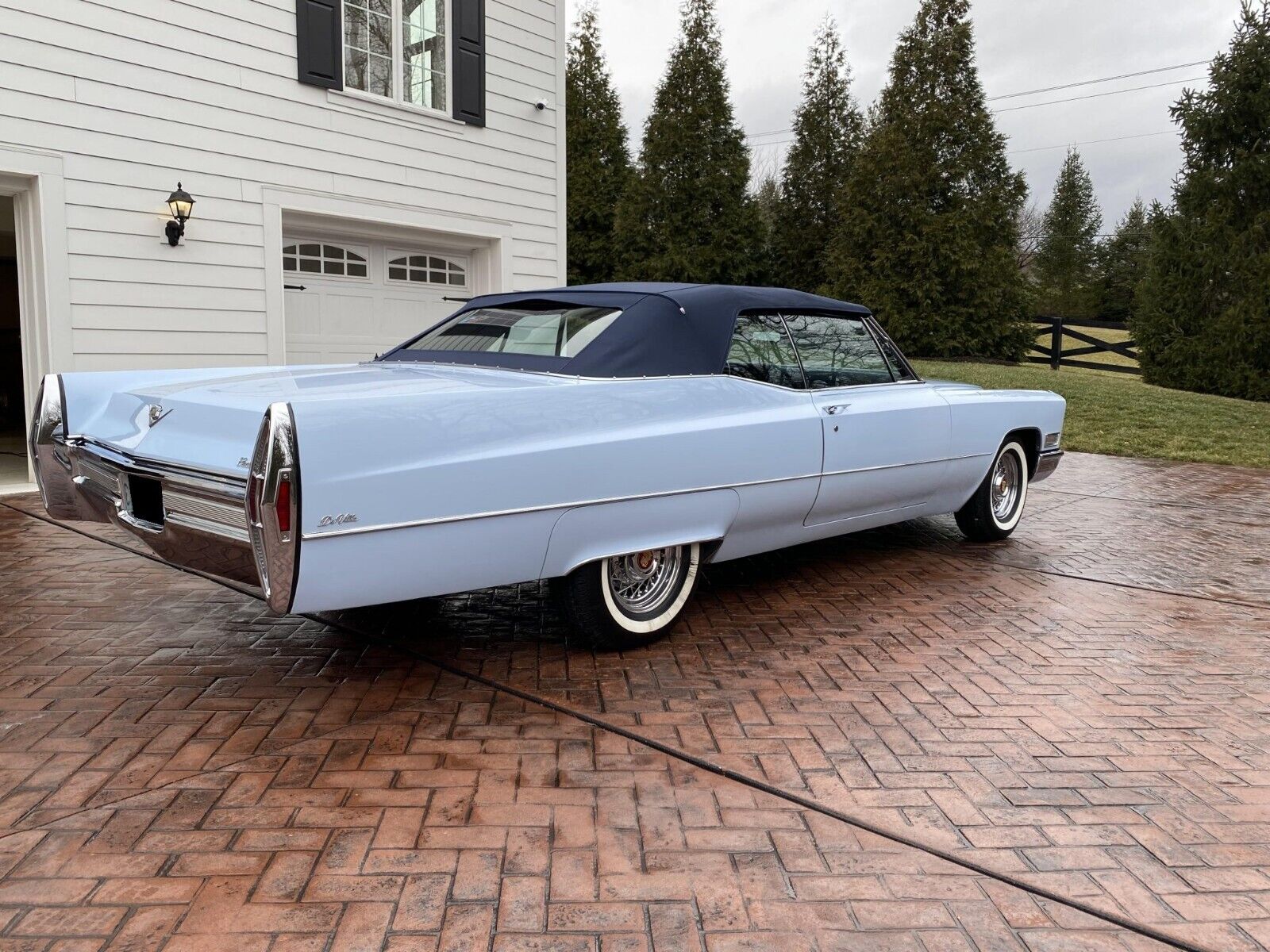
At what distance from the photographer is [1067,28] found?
31375 mm

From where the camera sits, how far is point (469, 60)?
9.42 meters

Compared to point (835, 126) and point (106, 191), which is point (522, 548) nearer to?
point (106, 191)

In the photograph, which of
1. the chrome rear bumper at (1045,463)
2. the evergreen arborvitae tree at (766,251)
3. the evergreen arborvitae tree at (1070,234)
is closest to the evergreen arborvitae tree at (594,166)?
the evergreen arborvitae tree at (766,251)

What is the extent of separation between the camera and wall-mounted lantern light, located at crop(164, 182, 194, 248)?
7.38 m

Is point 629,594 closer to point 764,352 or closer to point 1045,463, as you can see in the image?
point 764,352

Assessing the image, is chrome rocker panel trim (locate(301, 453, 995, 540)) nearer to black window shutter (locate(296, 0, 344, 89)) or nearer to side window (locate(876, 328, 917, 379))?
side window (locate(876, 328, 917, 379))

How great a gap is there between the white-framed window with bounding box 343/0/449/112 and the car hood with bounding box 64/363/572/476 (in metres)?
5.88

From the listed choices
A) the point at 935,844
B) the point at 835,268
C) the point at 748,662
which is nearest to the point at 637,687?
the point at 748,662

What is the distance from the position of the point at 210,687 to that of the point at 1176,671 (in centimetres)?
376

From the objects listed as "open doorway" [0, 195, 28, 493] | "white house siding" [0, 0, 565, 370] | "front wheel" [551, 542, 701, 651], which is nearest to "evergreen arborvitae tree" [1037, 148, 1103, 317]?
"white house siding" [0, 0, 565, 370]

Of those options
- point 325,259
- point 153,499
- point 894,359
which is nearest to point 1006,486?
point 894,359

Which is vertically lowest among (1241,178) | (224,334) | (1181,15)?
(224,334)

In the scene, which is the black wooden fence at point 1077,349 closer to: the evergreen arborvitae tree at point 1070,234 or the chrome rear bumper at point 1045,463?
the evergreen arborvitae tree at point 1070,234

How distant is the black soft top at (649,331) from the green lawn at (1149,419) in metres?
8.63
